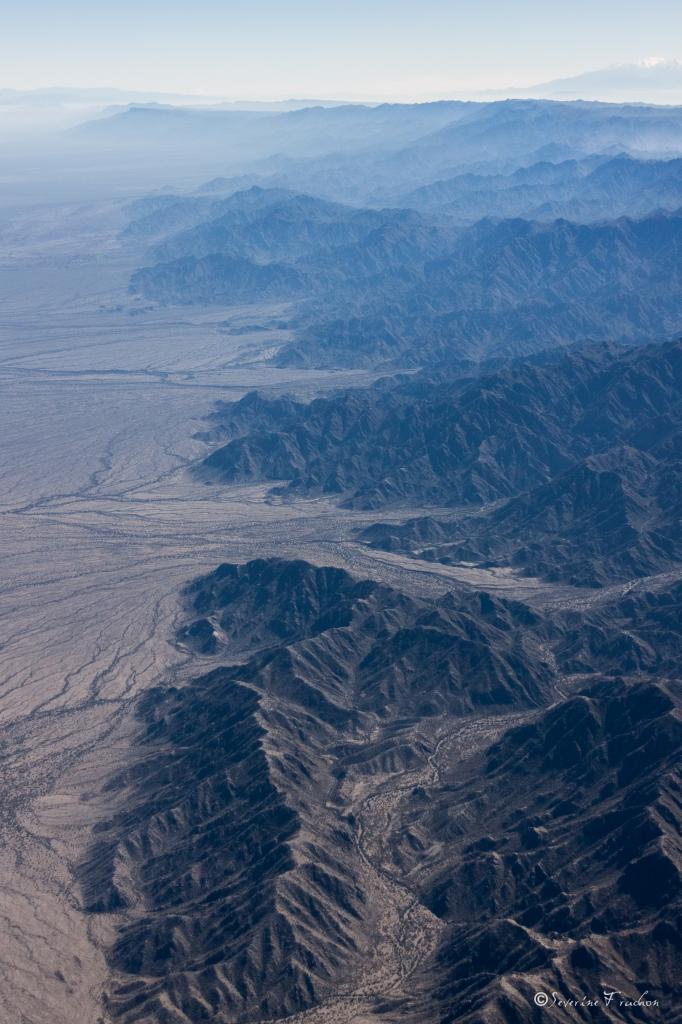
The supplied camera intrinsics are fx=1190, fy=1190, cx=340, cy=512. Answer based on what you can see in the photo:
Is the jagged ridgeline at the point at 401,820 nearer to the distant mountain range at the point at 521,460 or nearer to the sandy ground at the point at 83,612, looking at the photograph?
the sandy ground at the point at 83,612

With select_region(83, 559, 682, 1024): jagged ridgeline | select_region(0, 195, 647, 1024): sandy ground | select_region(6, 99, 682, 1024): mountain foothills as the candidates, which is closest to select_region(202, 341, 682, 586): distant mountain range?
select_region(6, 99, 682, 1024): mountain foothills

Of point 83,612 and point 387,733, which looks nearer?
point 387,733

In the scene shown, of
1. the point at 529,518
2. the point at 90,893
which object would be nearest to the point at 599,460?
the point at 529,518

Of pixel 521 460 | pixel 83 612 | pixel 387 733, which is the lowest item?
pixel 83 612

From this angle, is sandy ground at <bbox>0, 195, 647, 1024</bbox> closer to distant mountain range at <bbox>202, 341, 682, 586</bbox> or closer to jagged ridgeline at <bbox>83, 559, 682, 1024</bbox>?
jagged ridgeline at <bbox>83, 559, 682, 1024</bbox>

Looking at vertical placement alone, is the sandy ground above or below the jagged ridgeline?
below

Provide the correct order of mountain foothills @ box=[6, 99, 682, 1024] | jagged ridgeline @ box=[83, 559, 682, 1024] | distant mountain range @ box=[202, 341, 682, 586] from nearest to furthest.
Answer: jagged ridgeline @ box=[83, 559, 682, 1024] → mountain foothills @ box=[6, 99, 682, 1024] → distant mountain range @ box=[202, 341, 682, 586]

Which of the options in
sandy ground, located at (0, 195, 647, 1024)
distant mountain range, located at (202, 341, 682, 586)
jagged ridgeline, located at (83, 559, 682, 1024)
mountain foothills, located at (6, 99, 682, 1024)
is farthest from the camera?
distant mountain range, located at (202, 341, 682, 586)

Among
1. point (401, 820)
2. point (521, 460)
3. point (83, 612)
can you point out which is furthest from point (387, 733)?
point (521, 460)

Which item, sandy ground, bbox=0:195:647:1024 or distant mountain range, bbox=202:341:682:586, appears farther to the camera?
distant mountain range, bbox=202:341:682:586

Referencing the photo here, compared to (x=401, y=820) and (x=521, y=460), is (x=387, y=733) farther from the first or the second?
(x=521, y=460)
